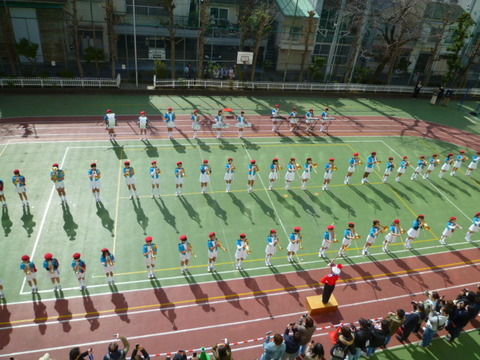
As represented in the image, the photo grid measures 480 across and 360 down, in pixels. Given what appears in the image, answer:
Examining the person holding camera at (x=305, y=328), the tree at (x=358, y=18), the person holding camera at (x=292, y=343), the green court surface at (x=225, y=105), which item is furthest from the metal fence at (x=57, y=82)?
the person holding camera at (x=292, y=343)

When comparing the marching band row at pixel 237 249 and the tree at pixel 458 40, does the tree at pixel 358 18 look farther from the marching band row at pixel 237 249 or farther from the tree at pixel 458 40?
the marching band row at pixel 237 249

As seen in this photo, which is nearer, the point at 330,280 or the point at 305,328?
the point at 305,328

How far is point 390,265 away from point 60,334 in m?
12.1

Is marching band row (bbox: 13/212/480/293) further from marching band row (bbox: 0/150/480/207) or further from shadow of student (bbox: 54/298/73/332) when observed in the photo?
marching band row (bbox: 0/150/480/207)

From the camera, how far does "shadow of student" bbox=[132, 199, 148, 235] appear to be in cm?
1520

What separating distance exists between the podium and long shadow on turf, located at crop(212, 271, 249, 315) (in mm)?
2116

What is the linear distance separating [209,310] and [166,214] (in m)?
5.35

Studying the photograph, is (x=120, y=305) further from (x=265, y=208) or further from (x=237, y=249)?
(x=265, y=208)

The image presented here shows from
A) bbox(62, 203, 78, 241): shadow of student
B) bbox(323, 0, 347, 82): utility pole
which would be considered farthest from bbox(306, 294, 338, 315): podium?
bbox(323, 0, 347, 82): utility pole

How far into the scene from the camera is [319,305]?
1210 centimetres

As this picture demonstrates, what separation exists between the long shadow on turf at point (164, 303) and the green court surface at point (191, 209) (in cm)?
25

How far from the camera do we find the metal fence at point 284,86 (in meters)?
28.9

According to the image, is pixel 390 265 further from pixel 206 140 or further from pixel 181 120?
pixel 181 120

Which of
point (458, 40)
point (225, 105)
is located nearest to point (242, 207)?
point (225, 105)
